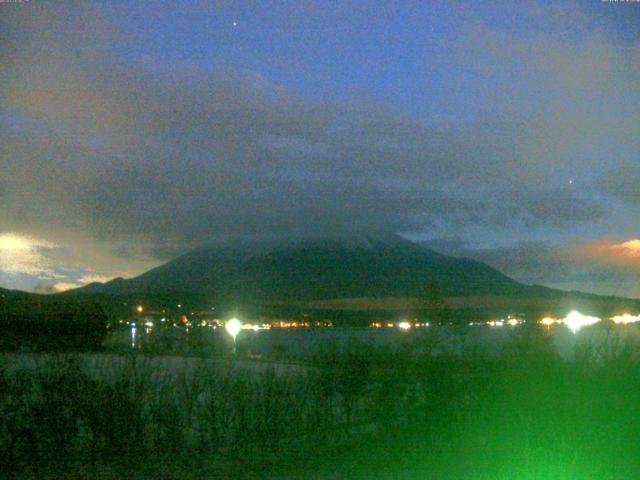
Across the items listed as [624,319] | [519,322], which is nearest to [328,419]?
[519,322]

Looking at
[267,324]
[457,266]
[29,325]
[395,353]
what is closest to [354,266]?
[457,266]

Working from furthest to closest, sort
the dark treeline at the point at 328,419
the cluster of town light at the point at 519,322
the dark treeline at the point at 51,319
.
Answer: the dark treeline at the point at 51,319
the cluster of town light at the point at 519,322
the dark treeline at the point at 328,419

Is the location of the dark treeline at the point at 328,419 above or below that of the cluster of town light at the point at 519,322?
below

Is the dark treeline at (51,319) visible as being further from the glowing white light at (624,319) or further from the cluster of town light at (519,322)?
the glowing white light at (624,319)

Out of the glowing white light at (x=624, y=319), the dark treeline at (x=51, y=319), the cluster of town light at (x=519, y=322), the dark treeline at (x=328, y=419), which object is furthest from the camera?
the dark treeline at (x=51, y=319)

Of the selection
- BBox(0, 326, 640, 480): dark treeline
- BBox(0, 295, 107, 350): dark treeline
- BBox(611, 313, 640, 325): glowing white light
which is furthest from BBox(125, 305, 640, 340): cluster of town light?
BBox(0, 326, 640, 480): dark treeline

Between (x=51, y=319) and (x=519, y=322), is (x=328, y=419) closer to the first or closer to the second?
(x=519, y=322)

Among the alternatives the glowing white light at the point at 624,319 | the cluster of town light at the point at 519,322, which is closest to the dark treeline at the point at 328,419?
the cluster of town light at the point at 519,322

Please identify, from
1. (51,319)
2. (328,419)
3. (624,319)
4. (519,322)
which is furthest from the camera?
→ (51,319)
